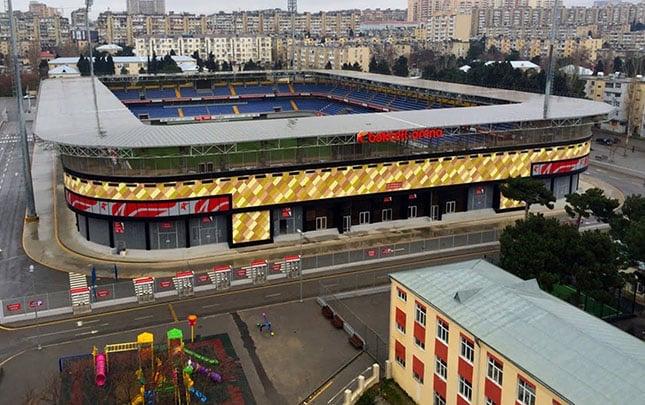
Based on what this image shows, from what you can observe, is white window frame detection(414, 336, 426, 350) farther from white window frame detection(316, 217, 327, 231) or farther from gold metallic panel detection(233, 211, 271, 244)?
white window frame detection(316, 217, 327, 231)

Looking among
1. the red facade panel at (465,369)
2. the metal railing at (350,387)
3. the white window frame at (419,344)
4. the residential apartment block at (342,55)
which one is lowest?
the metal railing at (350,387)

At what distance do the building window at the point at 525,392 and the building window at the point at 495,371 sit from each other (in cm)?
99

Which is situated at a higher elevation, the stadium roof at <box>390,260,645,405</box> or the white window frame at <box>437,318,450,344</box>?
the stadium roof at <box>390,260,645,405</box>

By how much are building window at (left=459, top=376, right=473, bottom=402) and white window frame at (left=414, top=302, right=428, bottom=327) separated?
3.24m

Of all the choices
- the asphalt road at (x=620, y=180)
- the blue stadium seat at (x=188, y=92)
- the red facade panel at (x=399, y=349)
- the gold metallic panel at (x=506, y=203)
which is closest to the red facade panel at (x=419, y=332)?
the red facade panel at (x=399, y=349)

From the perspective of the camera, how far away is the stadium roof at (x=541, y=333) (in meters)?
21.2

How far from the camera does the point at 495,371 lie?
2458 cm

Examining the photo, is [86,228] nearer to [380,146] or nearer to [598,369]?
[380,146]

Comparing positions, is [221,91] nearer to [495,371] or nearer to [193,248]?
[193,248]

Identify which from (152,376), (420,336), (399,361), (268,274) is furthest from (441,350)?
(268,274)

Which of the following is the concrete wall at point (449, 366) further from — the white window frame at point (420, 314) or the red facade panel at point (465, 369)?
the white window frame at point (420, 314)

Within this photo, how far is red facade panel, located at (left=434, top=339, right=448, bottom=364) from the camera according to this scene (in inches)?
1078

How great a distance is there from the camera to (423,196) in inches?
2199

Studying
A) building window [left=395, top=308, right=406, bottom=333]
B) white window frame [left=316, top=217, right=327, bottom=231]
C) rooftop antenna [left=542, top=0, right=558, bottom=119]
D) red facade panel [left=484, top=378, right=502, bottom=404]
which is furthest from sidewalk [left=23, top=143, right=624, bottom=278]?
red facade panel [left=484, top=378, right=502, bottom=404]
